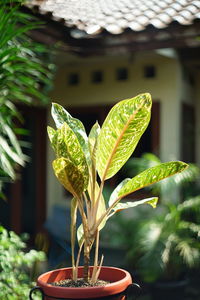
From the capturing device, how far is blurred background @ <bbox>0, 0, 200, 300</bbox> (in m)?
3.57

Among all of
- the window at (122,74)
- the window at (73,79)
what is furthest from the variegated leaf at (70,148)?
the window at (73,79)

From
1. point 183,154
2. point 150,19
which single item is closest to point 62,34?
point 150,19

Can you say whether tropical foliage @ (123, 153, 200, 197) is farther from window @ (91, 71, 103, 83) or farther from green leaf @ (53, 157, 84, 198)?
green leaf @ (53, 157, 84, 198)

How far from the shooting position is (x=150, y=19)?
5.11 metres

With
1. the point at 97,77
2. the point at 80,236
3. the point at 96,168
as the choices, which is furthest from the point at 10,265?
the point at 97,77

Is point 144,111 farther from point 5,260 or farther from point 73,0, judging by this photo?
point 73,0

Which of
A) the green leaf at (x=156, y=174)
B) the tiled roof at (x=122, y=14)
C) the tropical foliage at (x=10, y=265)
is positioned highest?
the tiled roof at (x=122, y=14)

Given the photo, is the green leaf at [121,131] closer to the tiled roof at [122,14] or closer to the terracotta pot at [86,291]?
the terracotta pot at [86,291]

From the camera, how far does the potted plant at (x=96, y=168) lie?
2047 millimetres

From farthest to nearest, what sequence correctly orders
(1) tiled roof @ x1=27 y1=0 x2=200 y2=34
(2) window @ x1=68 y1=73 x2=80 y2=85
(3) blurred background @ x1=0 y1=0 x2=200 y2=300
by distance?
(2) window @ x1=68 y1=73 x2=80 y2=85, (1) tiled roof @ x1=27 y1=0 x2=200 y2=34, (3) blurred background @ x1=0 y1=0 x2=200 y2=300

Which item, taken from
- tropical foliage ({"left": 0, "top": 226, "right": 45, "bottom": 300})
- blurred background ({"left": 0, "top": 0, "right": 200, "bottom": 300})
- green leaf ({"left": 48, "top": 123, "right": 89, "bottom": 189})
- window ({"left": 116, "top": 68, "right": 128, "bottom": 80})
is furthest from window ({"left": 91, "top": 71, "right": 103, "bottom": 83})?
green leaf ({"left": 48, "top": 123, "right": 89, "bottom": 189})

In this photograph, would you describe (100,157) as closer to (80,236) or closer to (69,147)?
(69,147)

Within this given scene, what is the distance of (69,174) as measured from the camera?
2.06 m

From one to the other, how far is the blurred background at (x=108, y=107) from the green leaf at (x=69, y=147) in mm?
1120
